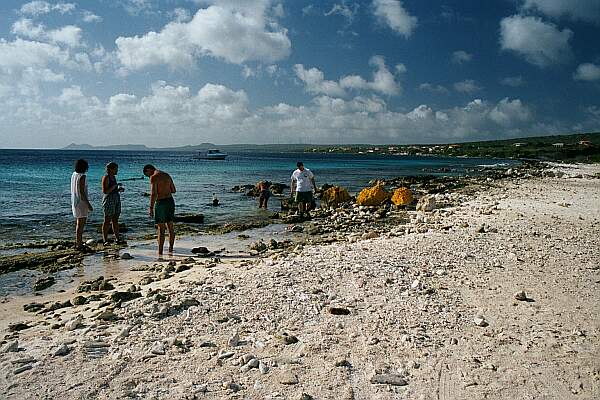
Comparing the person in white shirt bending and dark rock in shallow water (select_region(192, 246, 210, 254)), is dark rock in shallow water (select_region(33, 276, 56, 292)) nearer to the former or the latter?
dark rock in shallow water (select_region(192, 246, 210, 254))

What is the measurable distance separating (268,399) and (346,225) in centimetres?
1158

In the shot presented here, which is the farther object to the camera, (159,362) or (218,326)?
(218,326)

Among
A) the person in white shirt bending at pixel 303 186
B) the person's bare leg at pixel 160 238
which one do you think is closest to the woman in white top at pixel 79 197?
the person's bare leg at pixel 160 238

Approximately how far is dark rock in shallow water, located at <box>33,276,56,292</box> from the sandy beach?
0.57m

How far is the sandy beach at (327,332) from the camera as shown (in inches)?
176

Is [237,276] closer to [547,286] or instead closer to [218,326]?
[218,326]

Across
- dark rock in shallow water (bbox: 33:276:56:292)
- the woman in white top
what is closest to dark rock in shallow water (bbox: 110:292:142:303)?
dark rock in shallow water (bbox: 33:276:56:292)

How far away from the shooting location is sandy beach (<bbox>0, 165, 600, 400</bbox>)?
4.47 m

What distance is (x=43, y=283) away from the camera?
8.55 meters

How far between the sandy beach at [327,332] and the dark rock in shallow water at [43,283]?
0.57 metres

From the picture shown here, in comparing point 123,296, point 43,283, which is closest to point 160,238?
point 43,283

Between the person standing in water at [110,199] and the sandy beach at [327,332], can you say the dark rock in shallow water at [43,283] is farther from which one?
the person standing in water at [110,199]

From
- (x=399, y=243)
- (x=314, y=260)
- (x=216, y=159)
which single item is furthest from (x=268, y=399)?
(x=216, y=159)

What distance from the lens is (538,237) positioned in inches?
441
